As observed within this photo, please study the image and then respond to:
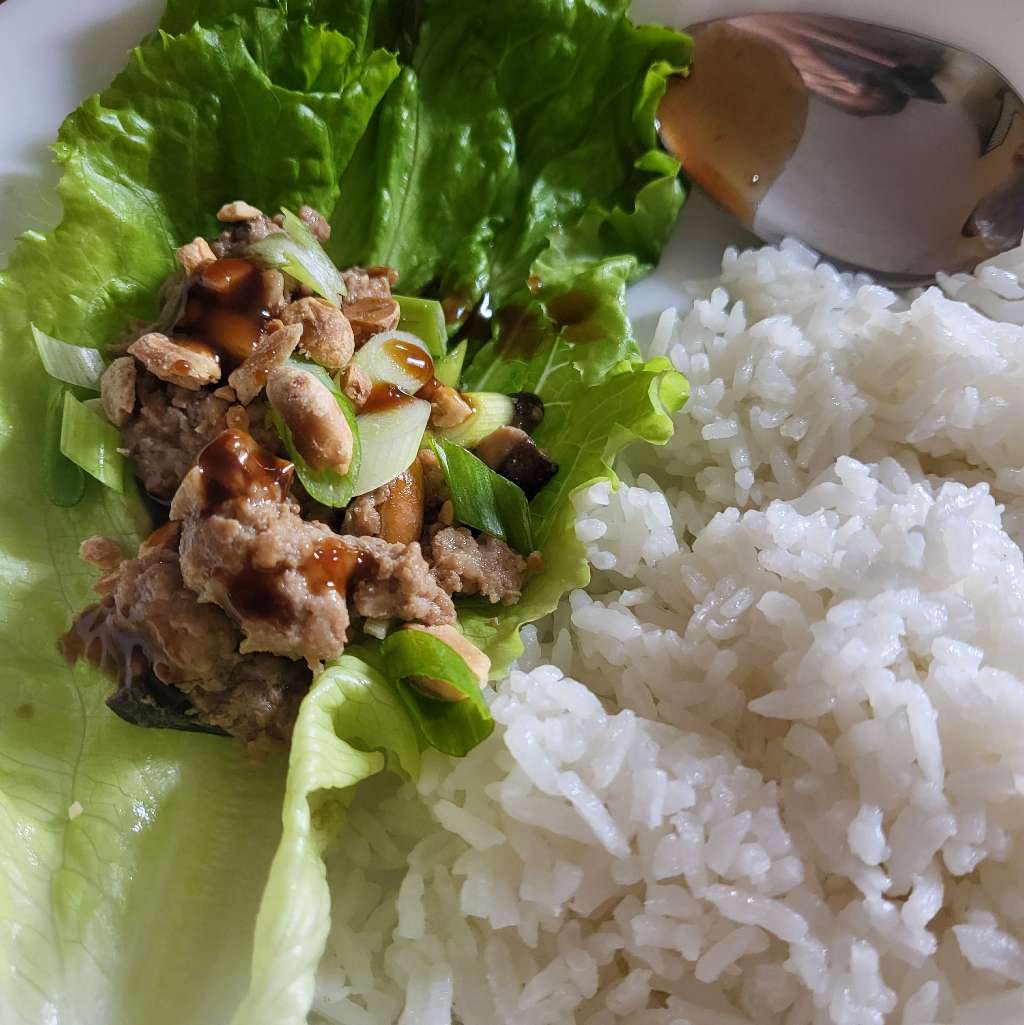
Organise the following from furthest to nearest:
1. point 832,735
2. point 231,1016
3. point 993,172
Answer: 1. point 993,172
2. point 832,735
3. point 231,1016

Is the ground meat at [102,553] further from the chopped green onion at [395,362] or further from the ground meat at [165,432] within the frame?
the chopped green onion at [395,362]

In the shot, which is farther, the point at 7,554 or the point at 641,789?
the point at 7,554

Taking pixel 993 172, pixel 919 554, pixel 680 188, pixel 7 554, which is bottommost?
pixel 7 554

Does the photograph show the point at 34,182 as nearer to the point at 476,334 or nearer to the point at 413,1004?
the point at 476,334

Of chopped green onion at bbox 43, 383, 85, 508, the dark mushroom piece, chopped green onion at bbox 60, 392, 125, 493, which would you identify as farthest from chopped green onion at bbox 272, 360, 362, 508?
chopped green onion at bbox 43, 383, 85, 508

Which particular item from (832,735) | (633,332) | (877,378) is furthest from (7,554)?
(877,378)

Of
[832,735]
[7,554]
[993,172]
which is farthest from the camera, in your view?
[993,172]

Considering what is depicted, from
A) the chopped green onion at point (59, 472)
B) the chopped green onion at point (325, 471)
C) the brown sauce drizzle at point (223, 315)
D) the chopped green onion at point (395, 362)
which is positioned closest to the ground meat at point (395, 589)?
the chopped green onion at point (325, 471)

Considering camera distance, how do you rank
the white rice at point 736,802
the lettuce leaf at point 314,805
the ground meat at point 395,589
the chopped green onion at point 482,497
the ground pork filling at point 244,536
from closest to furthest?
the lettuce leaf at point 314,805 < the white rice at point 736,802 < the ground pork filling at point 244,536 < the ground meat at point 395,589 < the chopped green onion at point 482,497
